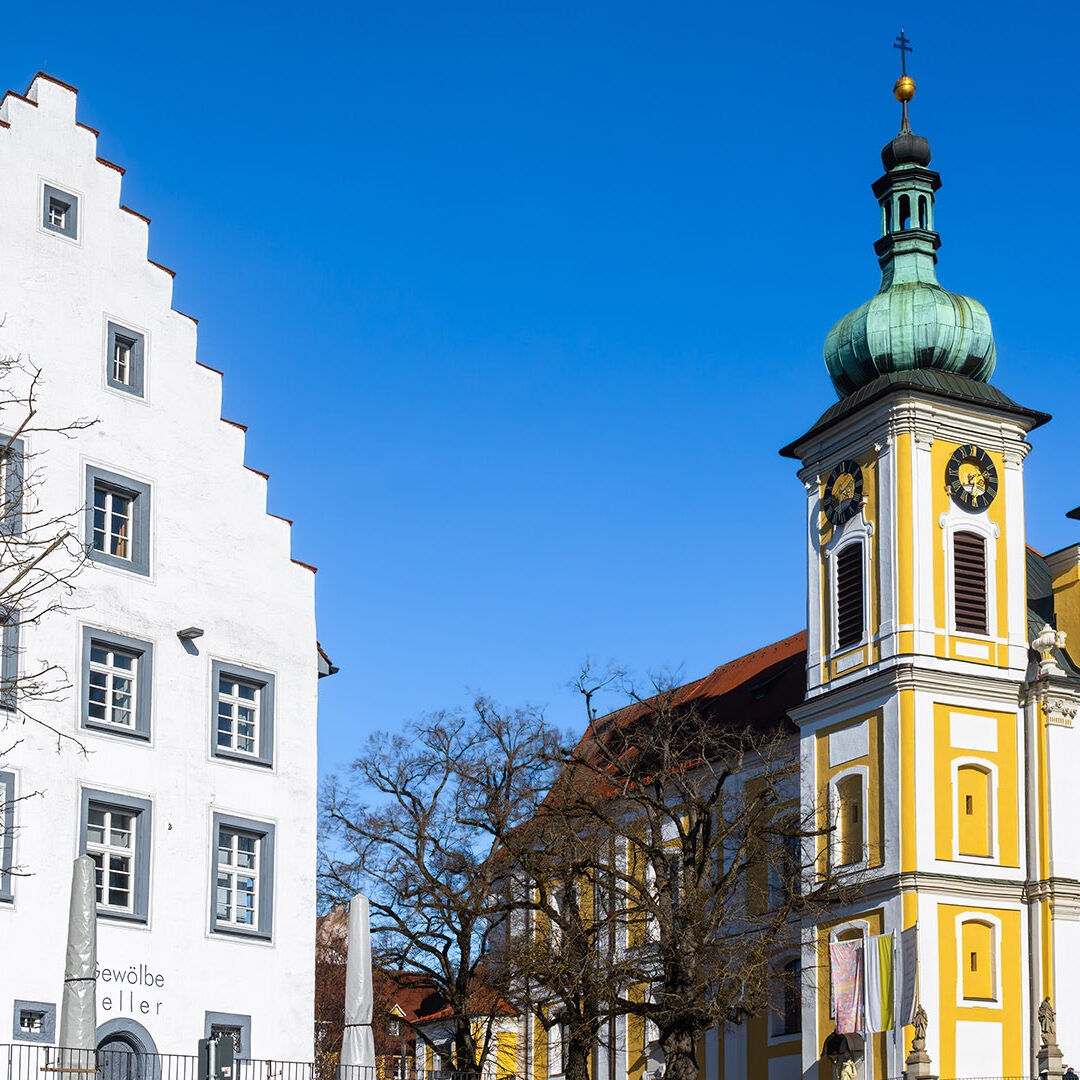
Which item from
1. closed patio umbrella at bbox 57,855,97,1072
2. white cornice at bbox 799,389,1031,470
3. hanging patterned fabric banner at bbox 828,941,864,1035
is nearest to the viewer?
closed patio umbrella at bbox 57,855,97,1072

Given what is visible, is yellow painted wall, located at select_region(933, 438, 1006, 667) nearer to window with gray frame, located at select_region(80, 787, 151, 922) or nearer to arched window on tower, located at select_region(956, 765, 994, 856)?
arched window on tower, located at select_region(956, 765, 994, 856)

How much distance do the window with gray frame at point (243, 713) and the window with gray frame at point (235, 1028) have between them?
4159mm

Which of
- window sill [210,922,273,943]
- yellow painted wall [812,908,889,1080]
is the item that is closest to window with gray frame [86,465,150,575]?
window sill [210,922,273,943]

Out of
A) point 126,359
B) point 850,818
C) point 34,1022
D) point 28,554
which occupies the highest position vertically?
point 126,359

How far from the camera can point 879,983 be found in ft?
158

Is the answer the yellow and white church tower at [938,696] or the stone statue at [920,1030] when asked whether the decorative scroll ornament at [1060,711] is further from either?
the stone statue at [920,1030]

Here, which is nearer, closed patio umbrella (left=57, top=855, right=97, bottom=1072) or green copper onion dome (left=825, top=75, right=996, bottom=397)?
closed patio umbrella (left=57, top=855, right=97, bottom=1072)

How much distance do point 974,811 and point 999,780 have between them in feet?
3.77

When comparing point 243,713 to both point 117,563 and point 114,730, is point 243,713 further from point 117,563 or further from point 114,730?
point 117,563

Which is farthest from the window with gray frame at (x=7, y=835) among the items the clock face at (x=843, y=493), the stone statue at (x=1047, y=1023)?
the clock face at (x=843, y=493)

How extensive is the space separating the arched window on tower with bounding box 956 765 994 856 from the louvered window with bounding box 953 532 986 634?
3.80 m

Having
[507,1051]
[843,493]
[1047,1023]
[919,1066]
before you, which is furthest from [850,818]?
[507,1051]

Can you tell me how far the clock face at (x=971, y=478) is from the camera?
2063 inches

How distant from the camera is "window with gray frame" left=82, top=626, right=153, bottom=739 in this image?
30.4 meters
